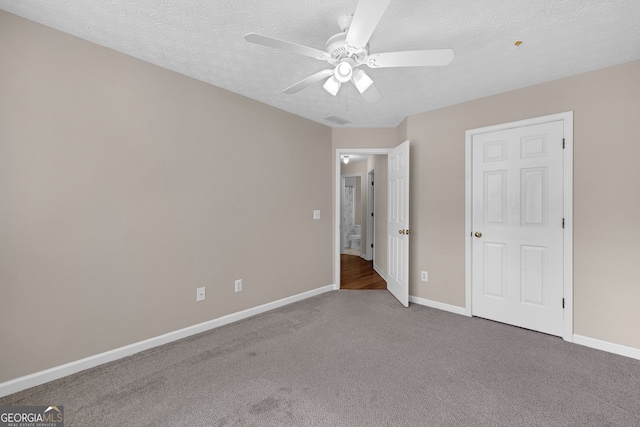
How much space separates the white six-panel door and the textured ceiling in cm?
62

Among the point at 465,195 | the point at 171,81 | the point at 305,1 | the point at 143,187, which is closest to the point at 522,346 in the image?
the point at 465,195

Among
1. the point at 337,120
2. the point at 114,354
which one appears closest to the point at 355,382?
the point at 114,354

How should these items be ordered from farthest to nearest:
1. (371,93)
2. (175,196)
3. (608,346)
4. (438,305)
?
(438,305) → (175,196) → (608,346) → (371,93)

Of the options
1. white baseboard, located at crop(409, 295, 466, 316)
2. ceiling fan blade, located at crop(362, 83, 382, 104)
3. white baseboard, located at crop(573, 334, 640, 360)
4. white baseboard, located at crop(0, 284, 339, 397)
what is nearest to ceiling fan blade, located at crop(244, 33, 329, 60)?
ceiling fan blade, located at crop(362, 83, 382, 104)

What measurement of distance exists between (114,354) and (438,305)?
322 cm

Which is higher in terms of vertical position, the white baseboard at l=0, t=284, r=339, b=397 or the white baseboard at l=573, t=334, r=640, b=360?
the white baseboard at l=0, t=284, r=339, b=397

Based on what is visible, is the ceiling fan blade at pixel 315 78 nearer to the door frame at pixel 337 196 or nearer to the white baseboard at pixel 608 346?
the door frame at pixel 337 196

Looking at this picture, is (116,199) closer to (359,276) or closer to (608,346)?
(359,276)

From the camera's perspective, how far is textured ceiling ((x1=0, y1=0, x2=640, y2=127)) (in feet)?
5.62

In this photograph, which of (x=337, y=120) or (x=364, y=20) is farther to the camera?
(x=337, y=120)

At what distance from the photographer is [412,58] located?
1661 millimetres

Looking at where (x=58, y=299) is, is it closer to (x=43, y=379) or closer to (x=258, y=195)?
(x=43, y=379)

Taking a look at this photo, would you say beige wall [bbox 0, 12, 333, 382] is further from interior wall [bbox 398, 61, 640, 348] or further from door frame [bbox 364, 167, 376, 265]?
door frame [bbox 364, 167, 376, 265]

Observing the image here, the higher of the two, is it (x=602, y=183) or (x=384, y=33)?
(x=384, y=33)
